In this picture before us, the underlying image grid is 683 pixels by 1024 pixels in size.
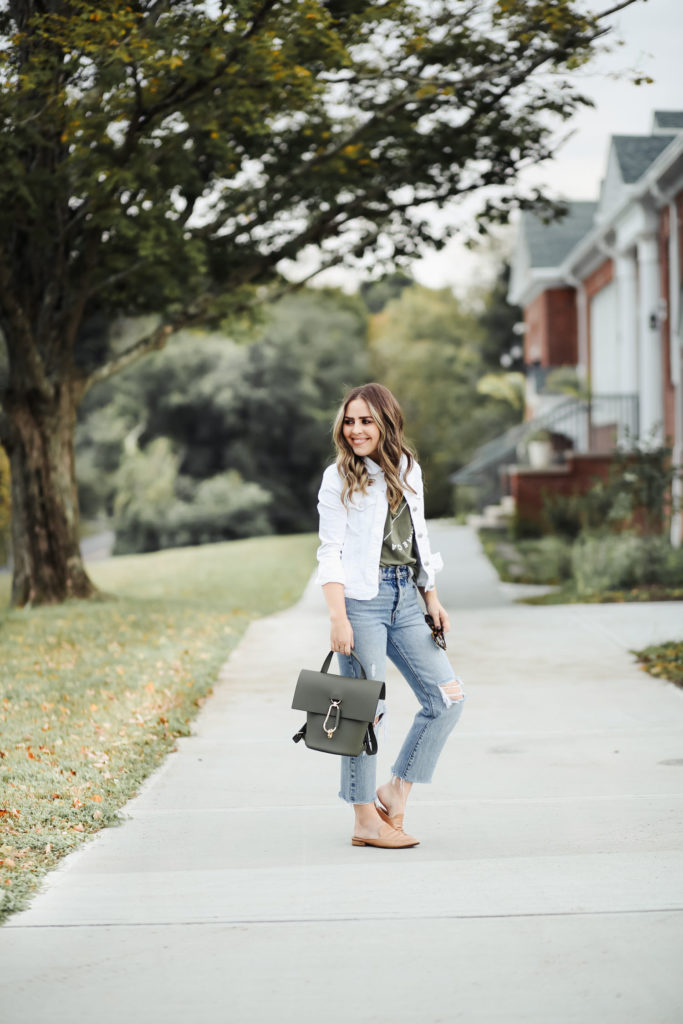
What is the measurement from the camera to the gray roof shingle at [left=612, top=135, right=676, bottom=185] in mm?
19141

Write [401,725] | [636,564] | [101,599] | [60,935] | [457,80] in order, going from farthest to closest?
[101,599] < [636,564] < [457,80] < [401,725] < [60,935]

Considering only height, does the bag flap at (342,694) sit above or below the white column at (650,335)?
below

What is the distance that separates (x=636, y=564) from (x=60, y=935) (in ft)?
34.2

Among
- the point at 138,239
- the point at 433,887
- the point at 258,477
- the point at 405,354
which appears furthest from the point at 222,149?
the point at 405,354

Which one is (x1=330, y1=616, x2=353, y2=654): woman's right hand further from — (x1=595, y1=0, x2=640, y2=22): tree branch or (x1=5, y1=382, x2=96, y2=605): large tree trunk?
(x1=5, y1=382, x2=96, y2=605): large tree trunk

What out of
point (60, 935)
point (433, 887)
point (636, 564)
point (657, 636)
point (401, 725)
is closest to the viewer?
point (60, 935)

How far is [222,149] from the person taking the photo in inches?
495

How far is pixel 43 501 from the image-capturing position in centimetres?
1400

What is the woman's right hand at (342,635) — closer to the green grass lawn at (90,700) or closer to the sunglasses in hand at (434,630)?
the sunglasses in hand at (434,630)

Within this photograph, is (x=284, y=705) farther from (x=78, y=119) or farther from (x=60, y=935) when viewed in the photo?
(x=78, y=119)

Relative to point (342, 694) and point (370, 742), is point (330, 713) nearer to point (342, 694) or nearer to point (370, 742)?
point (342, 694)

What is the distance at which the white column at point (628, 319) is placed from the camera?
20.3 meters

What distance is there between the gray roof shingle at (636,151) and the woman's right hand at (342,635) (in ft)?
52.8

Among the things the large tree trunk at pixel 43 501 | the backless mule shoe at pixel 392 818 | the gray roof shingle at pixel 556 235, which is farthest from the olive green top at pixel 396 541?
the gray roof shingle at pixel 556 235
